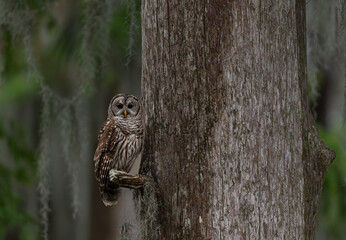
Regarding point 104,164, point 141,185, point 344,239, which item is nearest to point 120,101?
point 104,164

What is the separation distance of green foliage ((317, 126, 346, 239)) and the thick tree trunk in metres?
2.77

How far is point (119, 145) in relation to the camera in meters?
3.87

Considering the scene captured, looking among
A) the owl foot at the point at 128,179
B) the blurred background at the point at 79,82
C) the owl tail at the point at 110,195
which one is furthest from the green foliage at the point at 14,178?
the owl foot at the point at 128,179

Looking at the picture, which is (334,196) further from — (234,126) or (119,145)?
(234,126)

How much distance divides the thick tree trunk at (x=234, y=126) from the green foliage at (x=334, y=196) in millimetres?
2772

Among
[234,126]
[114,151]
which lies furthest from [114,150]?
[234,126]

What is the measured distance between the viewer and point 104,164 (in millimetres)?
3715

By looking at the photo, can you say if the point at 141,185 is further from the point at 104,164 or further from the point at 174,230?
the point at 104,164

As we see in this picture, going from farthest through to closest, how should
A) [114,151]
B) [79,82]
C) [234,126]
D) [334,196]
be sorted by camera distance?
1. [334,196]
2. [79,82]
3. [114,151]
4. [234,126]

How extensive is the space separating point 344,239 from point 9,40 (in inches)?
144

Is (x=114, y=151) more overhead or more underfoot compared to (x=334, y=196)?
more overhead

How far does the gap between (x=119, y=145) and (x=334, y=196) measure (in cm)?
240

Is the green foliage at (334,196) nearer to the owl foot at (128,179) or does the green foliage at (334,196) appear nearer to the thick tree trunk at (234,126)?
the thick tree trunk at (234,126)

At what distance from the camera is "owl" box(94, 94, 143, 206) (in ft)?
11.6
